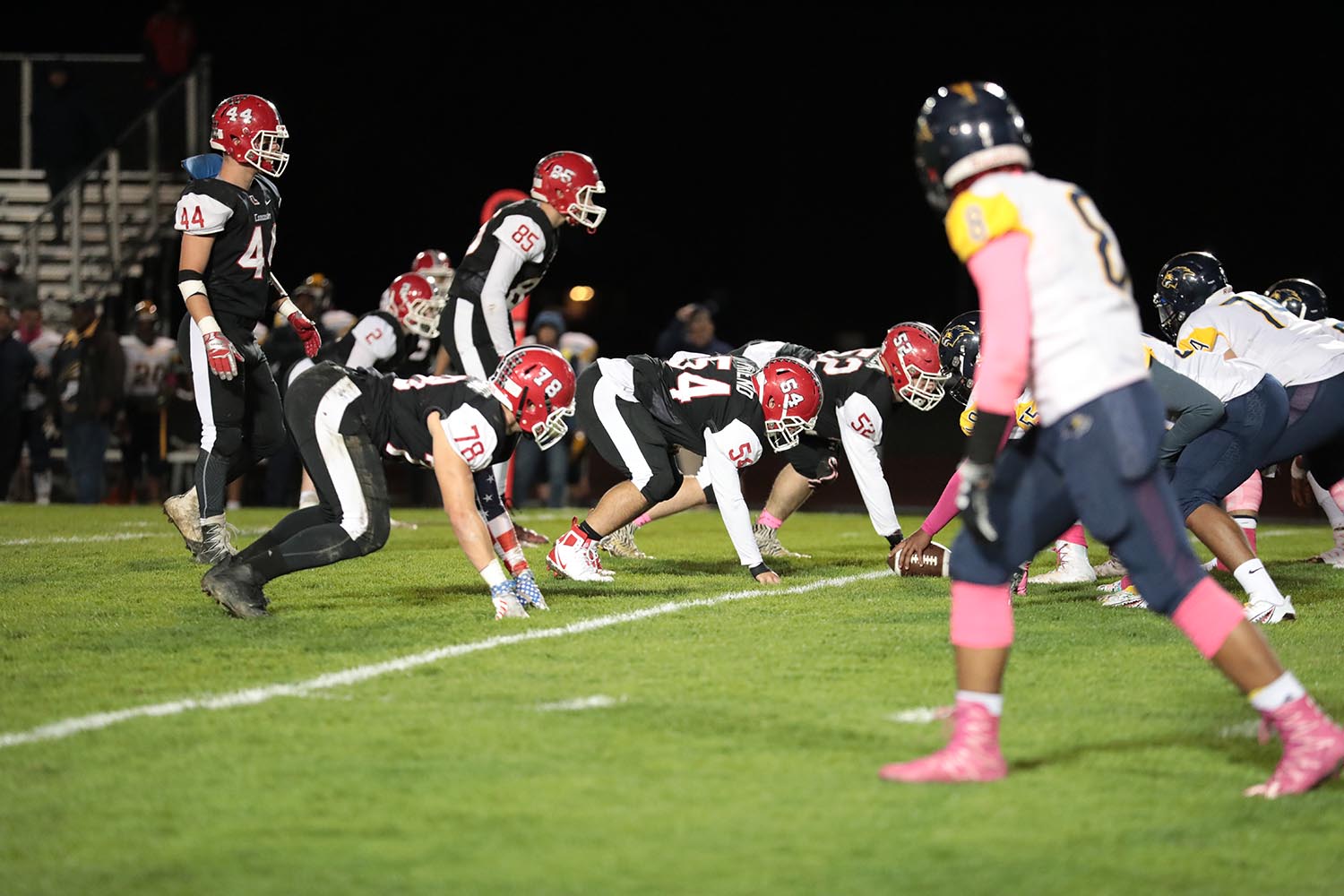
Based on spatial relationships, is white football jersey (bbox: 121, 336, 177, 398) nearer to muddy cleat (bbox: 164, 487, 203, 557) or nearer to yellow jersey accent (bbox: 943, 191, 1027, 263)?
muddy cleat (bbox: 164, 487, 203, 557)

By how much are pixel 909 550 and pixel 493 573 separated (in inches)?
99.1

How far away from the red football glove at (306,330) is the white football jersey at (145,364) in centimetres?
713

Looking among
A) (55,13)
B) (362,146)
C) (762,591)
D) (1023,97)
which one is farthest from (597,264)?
(762,591)

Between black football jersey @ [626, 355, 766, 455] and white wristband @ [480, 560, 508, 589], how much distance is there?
1982 mm

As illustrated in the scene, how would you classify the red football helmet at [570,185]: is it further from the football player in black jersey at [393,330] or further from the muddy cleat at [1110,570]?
the muddy cleat at [1110,570]

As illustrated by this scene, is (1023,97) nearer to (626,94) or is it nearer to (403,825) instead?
(626,94)

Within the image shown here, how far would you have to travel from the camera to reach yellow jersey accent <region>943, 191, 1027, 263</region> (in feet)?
13.1

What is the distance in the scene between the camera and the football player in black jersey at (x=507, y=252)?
9.28 m

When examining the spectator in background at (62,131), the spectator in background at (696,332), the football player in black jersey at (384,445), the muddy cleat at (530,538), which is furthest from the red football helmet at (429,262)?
the spectator in background at (62,131)

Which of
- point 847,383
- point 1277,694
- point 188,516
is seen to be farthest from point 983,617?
point 188,516

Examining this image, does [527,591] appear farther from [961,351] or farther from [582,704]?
[961,351]

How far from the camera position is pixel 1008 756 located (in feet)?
14.0

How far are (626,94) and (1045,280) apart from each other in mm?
23662

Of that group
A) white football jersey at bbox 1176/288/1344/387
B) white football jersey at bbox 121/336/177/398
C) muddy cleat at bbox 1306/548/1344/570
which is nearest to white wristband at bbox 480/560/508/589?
white football jersey at bbox 1176/288/1344/387
